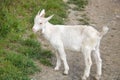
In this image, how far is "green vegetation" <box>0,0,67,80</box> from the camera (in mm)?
7691

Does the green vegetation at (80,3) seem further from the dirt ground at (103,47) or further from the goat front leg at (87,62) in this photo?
the goat front leg at (87,62)

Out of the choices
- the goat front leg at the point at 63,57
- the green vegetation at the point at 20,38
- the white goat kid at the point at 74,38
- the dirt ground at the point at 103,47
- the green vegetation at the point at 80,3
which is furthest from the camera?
the green vegetation at the point at 80,3

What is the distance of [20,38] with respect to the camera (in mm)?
9156

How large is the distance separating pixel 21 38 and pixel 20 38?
0.19 ft

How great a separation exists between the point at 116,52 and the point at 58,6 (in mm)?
3104

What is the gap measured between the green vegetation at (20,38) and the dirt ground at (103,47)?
290mm

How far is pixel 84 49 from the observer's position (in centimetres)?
755

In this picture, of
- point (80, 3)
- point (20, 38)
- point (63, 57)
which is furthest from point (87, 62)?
point (80, 3)

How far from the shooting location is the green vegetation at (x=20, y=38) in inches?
303

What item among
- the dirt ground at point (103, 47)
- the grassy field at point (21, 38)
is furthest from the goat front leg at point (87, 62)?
the grassy field at point (21, 38)

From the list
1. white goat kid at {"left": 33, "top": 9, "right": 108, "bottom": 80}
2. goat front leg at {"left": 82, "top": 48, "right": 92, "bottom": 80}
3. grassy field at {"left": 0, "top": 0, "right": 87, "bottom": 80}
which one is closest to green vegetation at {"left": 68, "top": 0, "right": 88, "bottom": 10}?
grassy field at {"left": 0, "top": 0, "right": 87, "bottom": 80}

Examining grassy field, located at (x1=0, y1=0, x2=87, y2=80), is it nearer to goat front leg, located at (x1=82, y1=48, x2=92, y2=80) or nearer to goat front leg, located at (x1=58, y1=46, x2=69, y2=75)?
goat front leg, located at (x1=58, y1=46, x2=69, y2=75)

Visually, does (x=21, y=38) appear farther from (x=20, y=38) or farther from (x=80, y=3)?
(x=80, y=3)

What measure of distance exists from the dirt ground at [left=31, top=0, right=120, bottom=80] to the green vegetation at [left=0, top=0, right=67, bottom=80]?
29 centimetres
